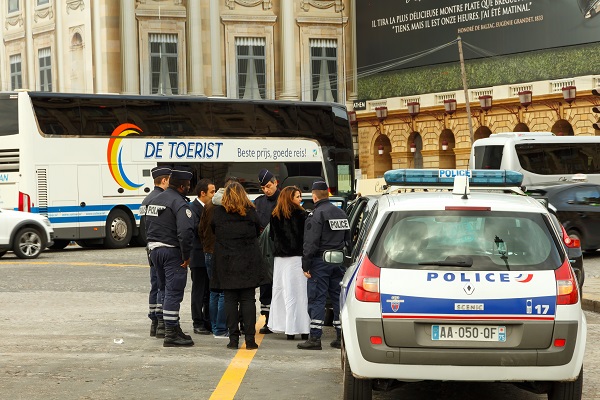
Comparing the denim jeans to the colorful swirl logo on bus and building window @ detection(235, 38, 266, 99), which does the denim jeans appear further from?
building window @ detection(235, 38, 266, 99)

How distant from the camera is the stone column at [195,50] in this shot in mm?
67188

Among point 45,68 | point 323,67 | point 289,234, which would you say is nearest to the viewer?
point 289,234

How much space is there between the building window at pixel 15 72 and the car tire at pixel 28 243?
46096 millimetres

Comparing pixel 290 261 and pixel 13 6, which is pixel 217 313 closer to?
pixel 290 261

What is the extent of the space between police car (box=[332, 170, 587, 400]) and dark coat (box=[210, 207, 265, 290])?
3.59 m

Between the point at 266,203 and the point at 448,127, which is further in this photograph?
the point at 448,127

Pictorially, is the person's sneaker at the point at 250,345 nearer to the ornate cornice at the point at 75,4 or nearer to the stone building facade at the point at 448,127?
the stone building facade at the point at 448,127

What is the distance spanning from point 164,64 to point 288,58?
6679mm

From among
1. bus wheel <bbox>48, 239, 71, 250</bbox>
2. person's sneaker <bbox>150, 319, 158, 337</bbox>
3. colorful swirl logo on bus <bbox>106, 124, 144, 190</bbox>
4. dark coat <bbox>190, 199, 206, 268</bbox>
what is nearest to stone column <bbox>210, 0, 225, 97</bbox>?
bus wheel <bbox>48, 239, 71, 250</bbox>

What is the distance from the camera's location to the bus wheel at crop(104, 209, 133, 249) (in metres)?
32.4

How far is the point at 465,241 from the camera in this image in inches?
329

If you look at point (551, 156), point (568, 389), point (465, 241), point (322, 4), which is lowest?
point (568, 389)

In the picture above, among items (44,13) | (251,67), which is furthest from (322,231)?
(44,13)

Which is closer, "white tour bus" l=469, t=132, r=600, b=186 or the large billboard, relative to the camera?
"white tour bus" l=469, t=132, r=600, b=186
